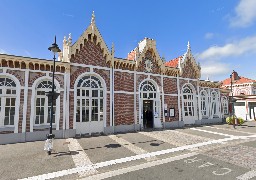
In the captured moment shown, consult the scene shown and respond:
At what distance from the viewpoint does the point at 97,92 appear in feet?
48.8

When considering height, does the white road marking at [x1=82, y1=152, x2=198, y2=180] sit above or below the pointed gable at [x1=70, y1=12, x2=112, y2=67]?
below

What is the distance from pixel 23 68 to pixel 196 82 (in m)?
19.3

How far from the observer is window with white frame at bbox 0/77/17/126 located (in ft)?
37.5

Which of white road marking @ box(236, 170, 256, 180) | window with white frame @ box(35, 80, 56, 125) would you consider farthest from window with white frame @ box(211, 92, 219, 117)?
window with white frame @ box(35, 80, 56, 125)

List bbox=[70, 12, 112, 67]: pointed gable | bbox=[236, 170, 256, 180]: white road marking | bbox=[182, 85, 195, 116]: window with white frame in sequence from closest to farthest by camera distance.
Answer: bbox=[236, 170, 256, 180]: white road marking, bbox=[70, 12, 112, 67]: pointed gable, bbox=[182, 85, 195, 116]: window with white frame

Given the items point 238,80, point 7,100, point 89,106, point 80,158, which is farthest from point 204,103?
point 238,80

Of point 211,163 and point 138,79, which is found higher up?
point 138,79

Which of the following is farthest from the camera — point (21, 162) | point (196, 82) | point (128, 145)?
point (196, 82)

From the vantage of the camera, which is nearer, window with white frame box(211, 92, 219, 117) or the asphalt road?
the asphalt road

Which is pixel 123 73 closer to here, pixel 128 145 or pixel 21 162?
pixel 128 145

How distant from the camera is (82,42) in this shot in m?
14.4

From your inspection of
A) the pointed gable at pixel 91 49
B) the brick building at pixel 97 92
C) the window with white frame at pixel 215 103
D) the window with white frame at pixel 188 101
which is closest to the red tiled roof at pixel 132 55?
the brick building at pixel 97 92

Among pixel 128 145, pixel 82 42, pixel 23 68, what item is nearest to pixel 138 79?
pixel 82 42

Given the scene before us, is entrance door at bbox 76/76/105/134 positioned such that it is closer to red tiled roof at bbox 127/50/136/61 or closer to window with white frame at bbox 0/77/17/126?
window with white frame at bbox 0/77/17/126
